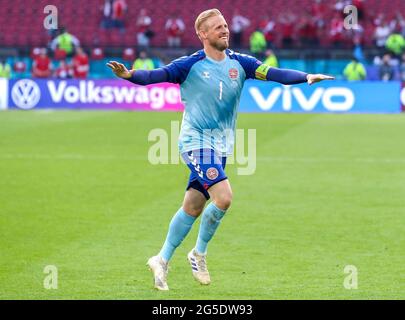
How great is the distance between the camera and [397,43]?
117 ft

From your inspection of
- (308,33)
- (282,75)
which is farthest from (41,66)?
(282,75)

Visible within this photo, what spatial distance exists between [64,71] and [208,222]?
88.4ft

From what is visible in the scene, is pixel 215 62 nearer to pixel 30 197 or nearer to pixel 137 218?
pixel 137 218

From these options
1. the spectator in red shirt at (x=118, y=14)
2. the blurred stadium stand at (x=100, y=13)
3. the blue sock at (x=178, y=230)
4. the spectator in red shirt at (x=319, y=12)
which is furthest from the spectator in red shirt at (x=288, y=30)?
the blue sock at (x=178, y=230)

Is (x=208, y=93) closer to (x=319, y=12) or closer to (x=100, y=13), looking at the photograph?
(x=319, y=12)

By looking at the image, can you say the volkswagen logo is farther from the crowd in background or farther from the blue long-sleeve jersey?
the blue long-sleeve jersey

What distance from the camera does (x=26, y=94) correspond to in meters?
31.1

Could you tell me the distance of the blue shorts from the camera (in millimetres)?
8266

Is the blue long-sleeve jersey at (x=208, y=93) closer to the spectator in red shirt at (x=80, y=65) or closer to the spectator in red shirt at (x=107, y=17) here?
→ the spectator in red shirt at (x=80, y=65)

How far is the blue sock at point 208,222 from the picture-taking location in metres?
8.48
